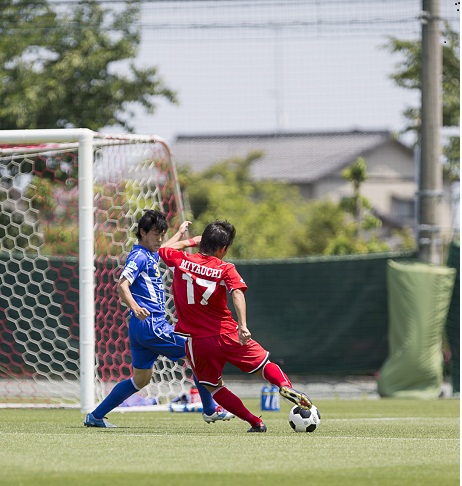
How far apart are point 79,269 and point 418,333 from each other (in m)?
6.13

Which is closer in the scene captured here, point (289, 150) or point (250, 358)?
point (250, 358)

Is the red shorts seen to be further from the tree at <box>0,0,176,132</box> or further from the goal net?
the tree at <box>0,0,176,132</box>

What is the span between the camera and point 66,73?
2491 centimetres

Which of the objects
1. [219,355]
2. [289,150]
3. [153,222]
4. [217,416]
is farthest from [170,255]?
[289,150]

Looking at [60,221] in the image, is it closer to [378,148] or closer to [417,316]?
[417,316]

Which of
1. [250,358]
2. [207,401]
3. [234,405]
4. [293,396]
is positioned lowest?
[207,401]

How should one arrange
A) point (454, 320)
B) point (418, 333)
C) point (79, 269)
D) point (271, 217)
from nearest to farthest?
point (79, 269) → point (418, 333) → point (454, 320) → point (271, 217)

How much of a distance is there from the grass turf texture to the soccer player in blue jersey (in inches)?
7.5

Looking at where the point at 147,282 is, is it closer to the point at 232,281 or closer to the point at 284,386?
the point at 232,281

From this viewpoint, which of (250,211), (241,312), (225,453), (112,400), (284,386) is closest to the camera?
(225,453)

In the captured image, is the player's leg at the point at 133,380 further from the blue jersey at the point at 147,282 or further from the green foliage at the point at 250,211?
the green foliage at the point at 250,211

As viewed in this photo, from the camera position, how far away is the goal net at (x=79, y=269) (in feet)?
34.2

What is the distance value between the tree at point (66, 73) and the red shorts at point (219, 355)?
54.4ft

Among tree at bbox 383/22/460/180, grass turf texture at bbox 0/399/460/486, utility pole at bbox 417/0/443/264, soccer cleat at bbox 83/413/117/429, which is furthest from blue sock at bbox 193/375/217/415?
tree at bbox 383/22/460/180
